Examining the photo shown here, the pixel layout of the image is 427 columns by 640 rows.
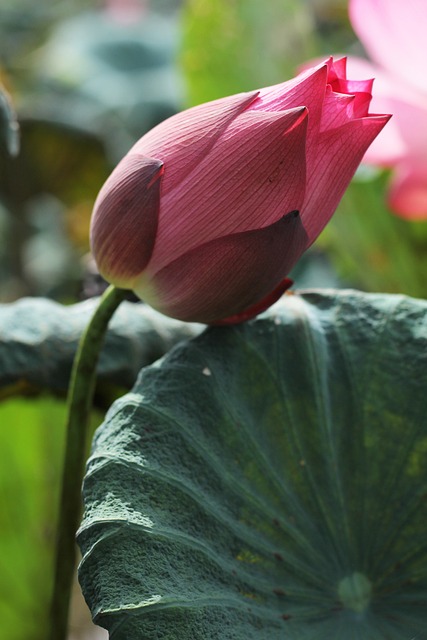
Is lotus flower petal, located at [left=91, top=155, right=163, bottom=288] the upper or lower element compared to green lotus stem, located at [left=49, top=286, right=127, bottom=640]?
upper

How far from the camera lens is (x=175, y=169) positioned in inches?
14.4

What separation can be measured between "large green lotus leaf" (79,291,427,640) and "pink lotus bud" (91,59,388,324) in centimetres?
6

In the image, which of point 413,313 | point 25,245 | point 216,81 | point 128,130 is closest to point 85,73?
point 128,130

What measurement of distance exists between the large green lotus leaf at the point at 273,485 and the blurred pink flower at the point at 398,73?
0.16m

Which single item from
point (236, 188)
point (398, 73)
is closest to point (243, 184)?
point (236, 188)

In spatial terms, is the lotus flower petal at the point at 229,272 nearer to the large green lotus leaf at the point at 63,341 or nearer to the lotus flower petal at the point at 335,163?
the lotus flower petal at the point at 335,163

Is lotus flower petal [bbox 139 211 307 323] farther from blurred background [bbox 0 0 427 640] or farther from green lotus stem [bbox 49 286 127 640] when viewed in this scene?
blurred background [bbox 0 0 427 640]

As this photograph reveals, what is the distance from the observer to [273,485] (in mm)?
418

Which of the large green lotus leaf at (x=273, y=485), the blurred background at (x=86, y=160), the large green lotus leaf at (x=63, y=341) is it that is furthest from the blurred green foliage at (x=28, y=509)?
the large green lotus leaf at (x=273, y=485)

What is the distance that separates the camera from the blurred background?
0.69 meters

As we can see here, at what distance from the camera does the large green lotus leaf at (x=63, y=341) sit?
518 mm

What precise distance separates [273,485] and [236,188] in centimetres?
14

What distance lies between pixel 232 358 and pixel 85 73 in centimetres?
174

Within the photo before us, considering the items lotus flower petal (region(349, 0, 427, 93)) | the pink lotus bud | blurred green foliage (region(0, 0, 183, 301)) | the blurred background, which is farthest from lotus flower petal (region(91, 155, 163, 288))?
blurred green foliage (region(0, 0, 183, 301))
